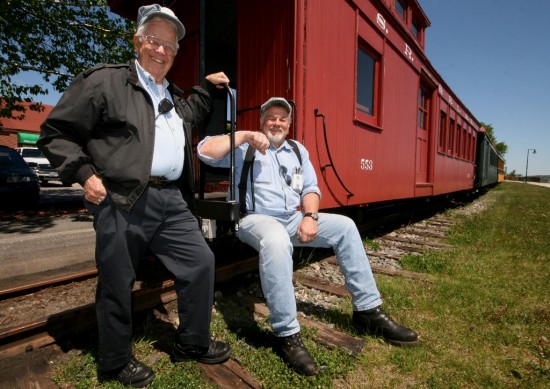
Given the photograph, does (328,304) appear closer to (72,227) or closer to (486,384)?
(486,384)

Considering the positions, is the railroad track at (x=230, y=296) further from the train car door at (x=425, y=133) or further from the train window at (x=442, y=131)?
the train window at (x=442, y=131)

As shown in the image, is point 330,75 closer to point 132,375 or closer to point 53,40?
point 132,375

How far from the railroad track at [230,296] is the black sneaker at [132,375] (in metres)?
0.35

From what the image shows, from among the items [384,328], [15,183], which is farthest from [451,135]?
[15,183]

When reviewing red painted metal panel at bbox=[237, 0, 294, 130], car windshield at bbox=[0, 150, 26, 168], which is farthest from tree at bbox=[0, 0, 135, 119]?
red painted metal panel at bbox=[237, 0, 294, 130]

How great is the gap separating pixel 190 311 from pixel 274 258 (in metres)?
0.63

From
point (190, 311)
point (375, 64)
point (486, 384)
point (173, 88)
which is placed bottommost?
point (486, 384)

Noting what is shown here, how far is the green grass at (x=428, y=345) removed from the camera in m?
2.09

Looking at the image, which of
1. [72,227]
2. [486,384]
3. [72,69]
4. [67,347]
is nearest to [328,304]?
[486,384]

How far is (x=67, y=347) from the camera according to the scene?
2.38m

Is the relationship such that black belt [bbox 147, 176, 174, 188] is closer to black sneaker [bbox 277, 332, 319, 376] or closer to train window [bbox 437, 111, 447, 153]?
black sneaker [bbox 277, 332, 319, 376]

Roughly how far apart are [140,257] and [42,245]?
14.3ft

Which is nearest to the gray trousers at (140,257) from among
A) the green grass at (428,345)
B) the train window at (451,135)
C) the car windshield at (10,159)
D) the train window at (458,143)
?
the green grass at (428,345)

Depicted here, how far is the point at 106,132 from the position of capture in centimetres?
188
